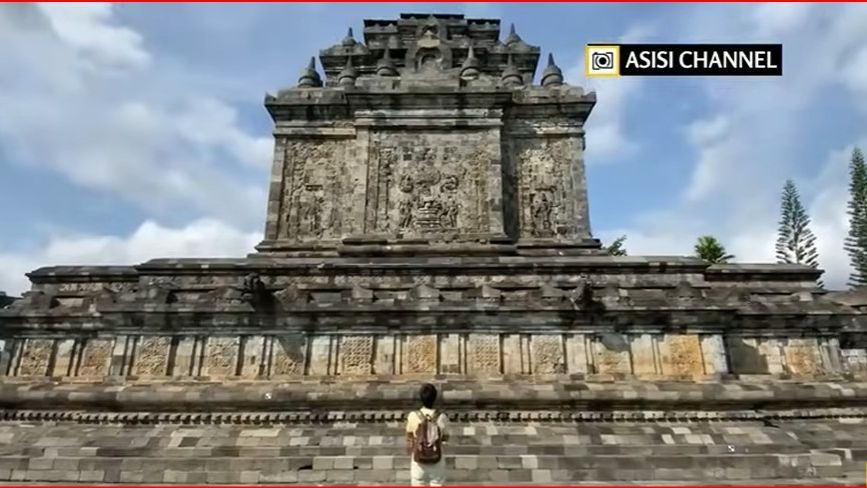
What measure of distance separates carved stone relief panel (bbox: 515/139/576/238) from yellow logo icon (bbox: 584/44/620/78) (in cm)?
622

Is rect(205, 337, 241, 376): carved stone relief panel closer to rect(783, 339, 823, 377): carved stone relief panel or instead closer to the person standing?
the person standing

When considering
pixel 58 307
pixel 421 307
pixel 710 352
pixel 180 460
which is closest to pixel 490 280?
pixel 421 307

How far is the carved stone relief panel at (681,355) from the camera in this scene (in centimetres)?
1246

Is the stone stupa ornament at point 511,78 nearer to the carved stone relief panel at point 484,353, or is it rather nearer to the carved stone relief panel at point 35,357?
the carved stone relief panel at point 484,353

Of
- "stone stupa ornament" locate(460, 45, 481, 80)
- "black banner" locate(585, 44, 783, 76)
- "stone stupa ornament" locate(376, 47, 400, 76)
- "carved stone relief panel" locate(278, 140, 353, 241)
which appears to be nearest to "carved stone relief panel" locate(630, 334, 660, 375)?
"black banner" locate(585, 44, 783, 76)

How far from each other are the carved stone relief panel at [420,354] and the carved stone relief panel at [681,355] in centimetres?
501

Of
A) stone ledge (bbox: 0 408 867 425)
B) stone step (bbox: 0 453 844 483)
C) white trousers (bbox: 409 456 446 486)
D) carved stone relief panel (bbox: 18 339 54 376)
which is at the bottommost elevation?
stone step (bbox: 0 453 844 483)

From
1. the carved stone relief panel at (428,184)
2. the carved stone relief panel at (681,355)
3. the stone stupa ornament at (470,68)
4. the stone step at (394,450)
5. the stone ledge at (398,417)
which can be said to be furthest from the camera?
the stone stupa ornament at (470,68)

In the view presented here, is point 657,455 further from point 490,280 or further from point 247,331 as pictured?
point 247,331

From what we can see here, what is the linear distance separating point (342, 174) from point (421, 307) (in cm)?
787

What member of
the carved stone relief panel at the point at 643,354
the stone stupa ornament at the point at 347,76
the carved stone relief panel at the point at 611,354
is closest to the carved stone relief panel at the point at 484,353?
the carved stone relief panel at the point at 611,354

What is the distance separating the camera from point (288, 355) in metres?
12.6

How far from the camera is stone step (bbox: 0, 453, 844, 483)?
9.35 meters

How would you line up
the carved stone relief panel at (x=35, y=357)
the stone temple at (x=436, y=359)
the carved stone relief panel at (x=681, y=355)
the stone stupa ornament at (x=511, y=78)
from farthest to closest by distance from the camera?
the stone stupa ornament at (x=511, y=78) → the carved stone relief panel at (x=35, y=357) → the carved stone relief panel at (x=681, y=355) → the stone temple at (x=436, y=359)
